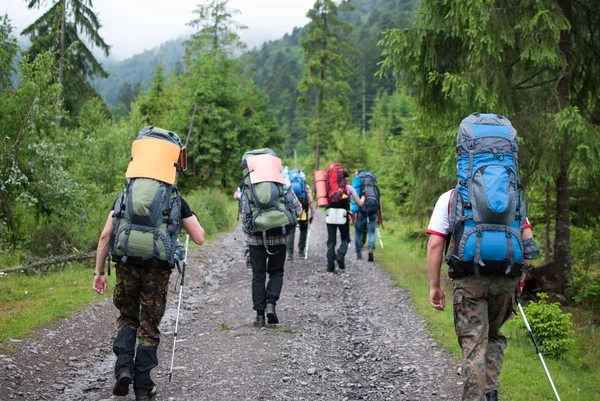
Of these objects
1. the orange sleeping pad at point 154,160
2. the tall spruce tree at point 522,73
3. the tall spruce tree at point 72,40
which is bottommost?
the orange sleeping pad at point 154,160

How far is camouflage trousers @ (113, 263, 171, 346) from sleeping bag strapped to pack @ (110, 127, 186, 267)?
Answer: 0.12 meters

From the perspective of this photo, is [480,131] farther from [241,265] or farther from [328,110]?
[328,110]

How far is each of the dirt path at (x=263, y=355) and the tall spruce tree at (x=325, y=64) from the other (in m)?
33.5

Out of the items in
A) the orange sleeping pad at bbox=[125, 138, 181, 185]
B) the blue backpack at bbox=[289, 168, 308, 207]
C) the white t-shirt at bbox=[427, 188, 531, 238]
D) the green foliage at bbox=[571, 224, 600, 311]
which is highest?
the orange sleeping pad at bbox=[125, 138, 181, 185]

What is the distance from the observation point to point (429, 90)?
10344 mm

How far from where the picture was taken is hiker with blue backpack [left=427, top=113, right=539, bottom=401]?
3.99 m

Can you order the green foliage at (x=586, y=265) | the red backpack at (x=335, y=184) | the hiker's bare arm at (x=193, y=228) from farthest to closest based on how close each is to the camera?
the red backpack at (x=335, y=184) < the green foliage at (x=586, y=265) < the hiker's bare arm at (x=193, y=228)

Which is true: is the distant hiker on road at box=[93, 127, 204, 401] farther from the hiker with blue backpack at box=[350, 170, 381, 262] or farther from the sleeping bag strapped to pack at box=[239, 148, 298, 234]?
the hiker with blue backpack at box=[350, 170, 381, 262]

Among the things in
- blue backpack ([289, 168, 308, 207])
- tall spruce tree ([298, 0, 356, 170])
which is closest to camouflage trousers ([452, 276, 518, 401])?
blue backpack ([289, 168, 308, 207])

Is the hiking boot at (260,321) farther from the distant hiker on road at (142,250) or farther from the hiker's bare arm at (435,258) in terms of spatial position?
the hiker's bare arm at (435,258)

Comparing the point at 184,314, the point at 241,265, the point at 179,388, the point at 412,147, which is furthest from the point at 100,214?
the point at 179,388

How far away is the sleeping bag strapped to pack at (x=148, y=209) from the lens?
15.5ft

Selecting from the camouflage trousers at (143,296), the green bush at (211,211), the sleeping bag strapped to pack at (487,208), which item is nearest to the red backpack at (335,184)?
the green bush at (211,211)

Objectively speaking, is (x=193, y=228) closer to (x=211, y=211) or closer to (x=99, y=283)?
(x=99, y=283)
